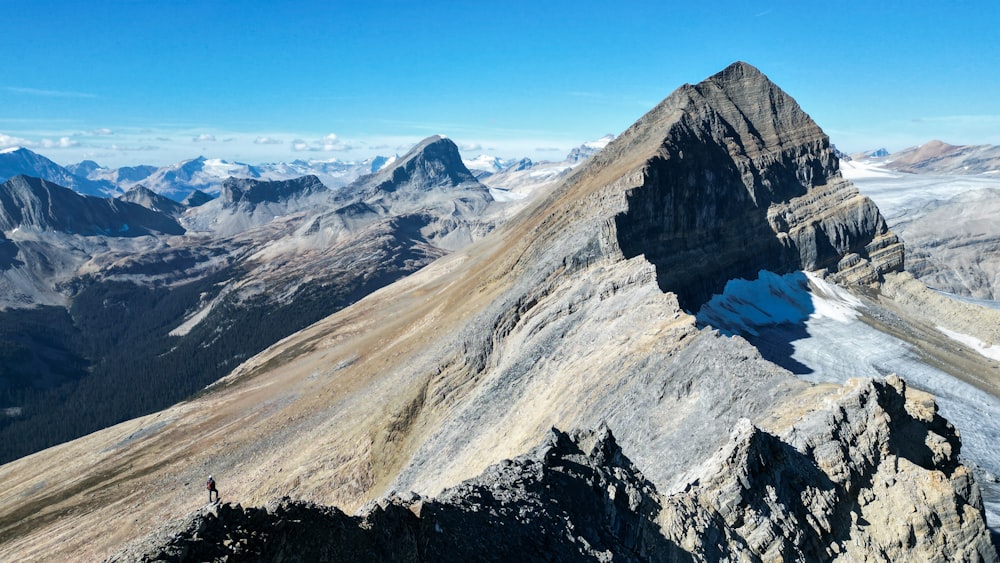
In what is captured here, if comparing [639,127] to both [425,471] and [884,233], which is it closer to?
[884,233]

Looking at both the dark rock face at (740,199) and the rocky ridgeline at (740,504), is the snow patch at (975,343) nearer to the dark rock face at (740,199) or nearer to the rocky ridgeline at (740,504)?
the dark rock face at (740,199)

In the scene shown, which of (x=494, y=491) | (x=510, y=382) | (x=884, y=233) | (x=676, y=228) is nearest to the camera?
(x=494, y=491)

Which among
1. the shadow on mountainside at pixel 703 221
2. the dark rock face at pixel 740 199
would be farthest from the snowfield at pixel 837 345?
the dark rock face at pixel 740 199

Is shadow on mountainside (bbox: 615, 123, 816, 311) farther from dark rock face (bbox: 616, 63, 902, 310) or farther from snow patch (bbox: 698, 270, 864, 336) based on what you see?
snow patch (bbox: 698, 270, 864, 336)

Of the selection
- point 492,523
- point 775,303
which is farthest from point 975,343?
point 492,523

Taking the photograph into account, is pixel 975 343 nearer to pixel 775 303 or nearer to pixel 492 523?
pixel 775 303

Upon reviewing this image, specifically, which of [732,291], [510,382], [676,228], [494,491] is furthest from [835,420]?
[732,291]

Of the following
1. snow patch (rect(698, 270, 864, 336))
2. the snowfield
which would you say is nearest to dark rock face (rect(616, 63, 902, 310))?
snow patch (rect(698, 270, 864, 336))
